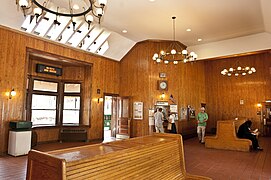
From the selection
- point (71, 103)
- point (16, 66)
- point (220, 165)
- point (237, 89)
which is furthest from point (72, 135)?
point (237, 89)

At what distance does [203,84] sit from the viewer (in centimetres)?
1184

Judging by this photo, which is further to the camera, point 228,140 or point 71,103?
point 71,103

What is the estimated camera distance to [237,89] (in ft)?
36.8

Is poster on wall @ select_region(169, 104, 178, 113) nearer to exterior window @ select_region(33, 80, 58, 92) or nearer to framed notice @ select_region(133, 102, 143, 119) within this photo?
framed notice @ select_region(133, 102, 143, 119)

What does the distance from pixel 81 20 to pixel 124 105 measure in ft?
14.4

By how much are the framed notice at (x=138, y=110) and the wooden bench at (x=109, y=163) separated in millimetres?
6316

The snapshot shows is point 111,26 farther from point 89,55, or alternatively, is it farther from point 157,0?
point 157,0

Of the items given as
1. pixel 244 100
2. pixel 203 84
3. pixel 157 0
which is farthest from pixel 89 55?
pixel 244 100

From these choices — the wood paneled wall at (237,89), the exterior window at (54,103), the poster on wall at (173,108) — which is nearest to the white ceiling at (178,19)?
the exterior window at (54,103)

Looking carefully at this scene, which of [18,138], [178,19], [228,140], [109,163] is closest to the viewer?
[109,163]

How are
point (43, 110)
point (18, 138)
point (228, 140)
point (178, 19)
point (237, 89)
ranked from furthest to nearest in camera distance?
point (237, 89)
point (43, 110)
point (178, 19)
point (228, 140)
point (18, 138)

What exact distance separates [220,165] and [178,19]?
501 centimetres

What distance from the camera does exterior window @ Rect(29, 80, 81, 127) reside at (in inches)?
319

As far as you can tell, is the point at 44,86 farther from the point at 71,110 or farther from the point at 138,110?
the point at 138,110
